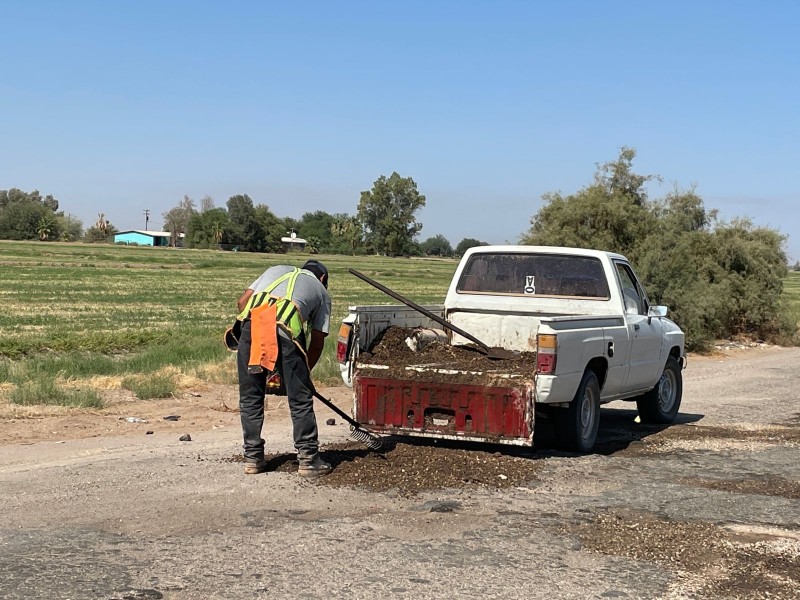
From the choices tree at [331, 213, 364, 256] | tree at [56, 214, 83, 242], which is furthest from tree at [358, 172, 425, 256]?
tree at [56, 214, 83, 242]

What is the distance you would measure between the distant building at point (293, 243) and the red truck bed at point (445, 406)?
143 meters

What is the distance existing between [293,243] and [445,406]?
486 ft

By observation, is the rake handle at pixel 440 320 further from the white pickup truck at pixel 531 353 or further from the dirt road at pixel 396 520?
the dirt road at pixel 396 520

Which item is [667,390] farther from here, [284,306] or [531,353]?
[284,306]

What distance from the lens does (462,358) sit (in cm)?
973

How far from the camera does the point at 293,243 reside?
511 feet

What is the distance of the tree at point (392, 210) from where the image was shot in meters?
144

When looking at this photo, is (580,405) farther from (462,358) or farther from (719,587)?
(719,587)

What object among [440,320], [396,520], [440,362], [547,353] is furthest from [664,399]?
[396,520]

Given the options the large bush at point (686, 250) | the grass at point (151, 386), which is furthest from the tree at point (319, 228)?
the grass at point (151, 386)

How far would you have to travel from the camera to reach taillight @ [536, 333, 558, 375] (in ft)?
27.7

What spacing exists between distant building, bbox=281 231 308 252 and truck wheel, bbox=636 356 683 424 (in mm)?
140256

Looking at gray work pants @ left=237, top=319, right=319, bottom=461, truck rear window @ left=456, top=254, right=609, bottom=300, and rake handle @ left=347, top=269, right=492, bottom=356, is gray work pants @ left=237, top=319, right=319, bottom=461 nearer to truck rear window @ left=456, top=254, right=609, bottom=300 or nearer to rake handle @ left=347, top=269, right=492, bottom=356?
rake handle @ left=347, top=269, right=492, bottom=356

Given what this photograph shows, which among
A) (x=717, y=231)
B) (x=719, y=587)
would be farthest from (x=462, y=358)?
(x=717, y=231)
